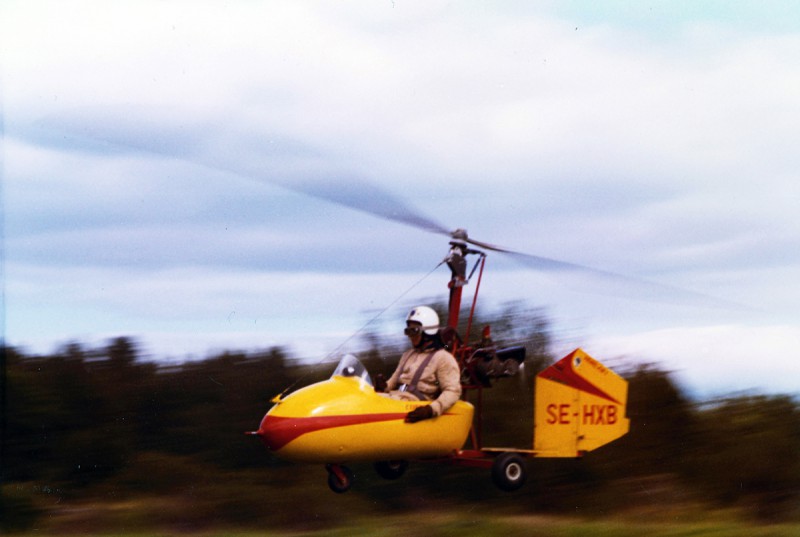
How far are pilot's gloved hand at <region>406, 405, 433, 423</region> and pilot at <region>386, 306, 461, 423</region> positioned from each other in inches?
4.8

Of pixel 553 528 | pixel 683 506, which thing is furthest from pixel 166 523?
pixel 683 506

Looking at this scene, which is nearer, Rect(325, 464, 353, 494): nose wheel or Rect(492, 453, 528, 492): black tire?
Rect(325, 464, 353, 494): nose wheel

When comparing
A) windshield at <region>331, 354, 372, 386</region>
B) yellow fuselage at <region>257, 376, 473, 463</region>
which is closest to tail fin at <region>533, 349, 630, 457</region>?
yellow fuselage at <region>257, 376, 473, 463</region>

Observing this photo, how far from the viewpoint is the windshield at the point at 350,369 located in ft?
34.3

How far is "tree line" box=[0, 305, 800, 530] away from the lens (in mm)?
15500

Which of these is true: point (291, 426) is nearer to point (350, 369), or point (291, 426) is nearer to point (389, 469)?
point (350, 369)

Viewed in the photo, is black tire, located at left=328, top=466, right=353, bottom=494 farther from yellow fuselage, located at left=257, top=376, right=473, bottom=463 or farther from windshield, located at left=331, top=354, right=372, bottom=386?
windshield, located at left=331, top=354, right=372, bottom=386

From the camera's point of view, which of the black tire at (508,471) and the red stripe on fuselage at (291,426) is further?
the black tire at (508,471)

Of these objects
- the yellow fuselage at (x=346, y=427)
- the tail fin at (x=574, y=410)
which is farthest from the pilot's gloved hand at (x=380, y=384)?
the tail fin at (x=574, y=410)

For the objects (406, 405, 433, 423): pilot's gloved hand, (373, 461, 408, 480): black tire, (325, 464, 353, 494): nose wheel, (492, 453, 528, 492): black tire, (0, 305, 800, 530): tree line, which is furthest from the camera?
(0, 305, 800, 530): tree line

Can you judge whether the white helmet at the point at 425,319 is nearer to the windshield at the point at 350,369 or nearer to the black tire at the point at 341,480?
the windshield at the point at 350,369

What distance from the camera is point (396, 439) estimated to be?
33.9 ft

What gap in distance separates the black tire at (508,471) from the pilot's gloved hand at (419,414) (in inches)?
38.1

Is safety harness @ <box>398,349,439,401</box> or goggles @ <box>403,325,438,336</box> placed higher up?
goggles @ <box>403,325,438,336</box>
